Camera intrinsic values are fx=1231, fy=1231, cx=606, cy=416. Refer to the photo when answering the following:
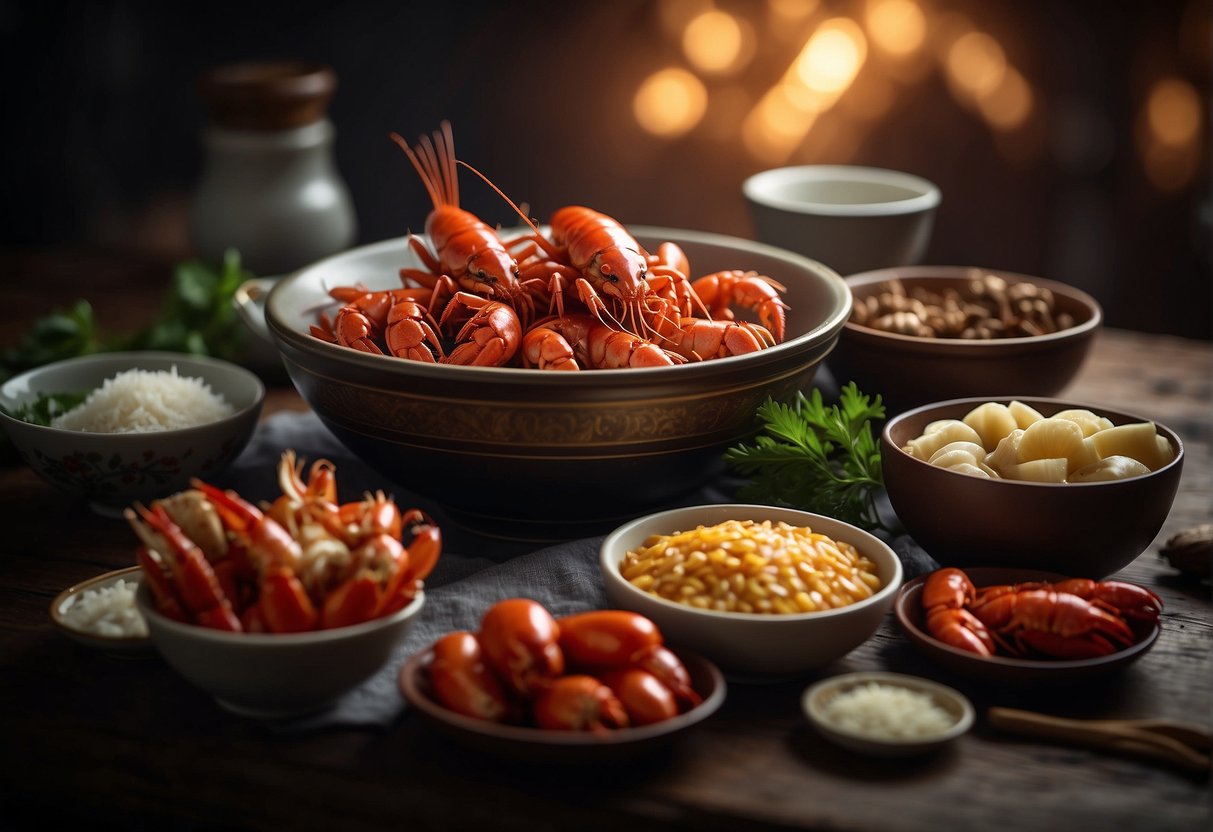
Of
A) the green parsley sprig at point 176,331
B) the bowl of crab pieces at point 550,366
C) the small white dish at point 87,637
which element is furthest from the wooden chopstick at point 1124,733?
the green parsley sprig at point 176,331

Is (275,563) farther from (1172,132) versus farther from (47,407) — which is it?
(1172,132)

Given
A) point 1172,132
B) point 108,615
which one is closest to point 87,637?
point 108,615

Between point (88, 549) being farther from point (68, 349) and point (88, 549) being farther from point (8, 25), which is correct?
point (8, 25)

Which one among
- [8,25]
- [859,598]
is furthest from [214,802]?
[8,25]

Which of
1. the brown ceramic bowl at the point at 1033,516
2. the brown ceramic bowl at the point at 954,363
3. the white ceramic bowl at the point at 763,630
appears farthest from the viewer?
the brown ceramic bowl at the point at 954,363

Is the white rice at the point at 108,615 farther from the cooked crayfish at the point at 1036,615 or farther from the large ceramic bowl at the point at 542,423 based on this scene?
the cooked crayfish at the point at 1036,615

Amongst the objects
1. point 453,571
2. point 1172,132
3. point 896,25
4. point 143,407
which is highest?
point 896,25
